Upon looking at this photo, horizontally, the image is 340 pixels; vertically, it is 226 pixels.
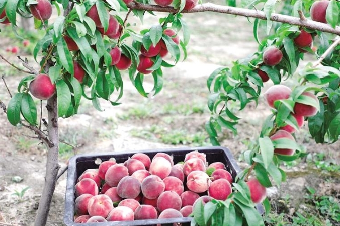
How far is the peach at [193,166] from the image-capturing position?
6.36ft

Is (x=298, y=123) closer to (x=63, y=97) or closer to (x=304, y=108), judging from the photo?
(x=304, y=108)

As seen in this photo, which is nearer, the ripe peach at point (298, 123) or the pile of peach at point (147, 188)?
the ripe peach at point (298, 123)

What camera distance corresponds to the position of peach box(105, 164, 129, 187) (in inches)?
74.4

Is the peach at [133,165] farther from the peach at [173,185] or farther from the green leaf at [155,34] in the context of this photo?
the green leaf at [155,34]

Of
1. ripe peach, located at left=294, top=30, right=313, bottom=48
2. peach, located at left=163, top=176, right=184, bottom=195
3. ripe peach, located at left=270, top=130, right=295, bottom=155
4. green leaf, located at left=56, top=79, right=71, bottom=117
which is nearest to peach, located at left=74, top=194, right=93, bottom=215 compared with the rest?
peach, located at left=163, top=176, right=184, bottom=195

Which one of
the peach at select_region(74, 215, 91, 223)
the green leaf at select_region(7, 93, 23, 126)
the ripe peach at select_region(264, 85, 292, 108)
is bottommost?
the peach at select_region(74, 215, 91, 223)

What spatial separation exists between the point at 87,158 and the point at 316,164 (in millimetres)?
1620

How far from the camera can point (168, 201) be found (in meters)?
1.75

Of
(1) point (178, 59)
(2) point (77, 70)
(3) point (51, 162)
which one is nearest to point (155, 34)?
(1) point (178, 59)

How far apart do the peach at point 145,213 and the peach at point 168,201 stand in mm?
44

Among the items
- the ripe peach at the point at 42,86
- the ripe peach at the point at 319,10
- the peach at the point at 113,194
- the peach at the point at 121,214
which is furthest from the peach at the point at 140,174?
the ripe peach at the point at 319,10

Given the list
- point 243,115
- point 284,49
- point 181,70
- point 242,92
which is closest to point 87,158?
point 242,92

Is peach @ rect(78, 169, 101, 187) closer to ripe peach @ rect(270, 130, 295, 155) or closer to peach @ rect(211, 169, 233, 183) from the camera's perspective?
peach @ rect(211, 169, 233, 183)

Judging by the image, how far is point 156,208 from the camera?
1810mm
